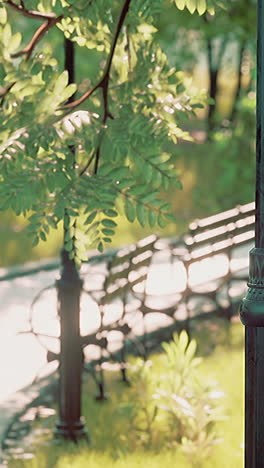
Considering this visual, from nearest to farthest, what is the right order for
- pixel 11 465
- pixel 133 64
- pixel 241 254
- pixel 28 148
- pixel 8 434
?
pixel 28 148
pixel 133 64
pixel 11 465
pixel 8 434
pixel 241 254

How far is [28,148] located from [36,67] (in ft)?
1.76

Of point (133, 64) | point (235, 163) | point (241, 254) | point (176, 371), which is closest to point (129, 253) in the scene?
point (176, 371)

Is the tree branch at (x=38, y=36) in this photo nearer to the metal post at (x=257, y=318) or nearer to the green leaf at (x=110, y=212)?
the green leaf at (x=110, y=212)

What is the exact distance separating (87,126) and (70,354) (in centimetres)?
247

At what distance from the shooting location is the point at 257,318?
4922 mm

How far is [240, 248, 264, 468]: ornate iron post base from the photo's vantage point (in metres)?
4.93

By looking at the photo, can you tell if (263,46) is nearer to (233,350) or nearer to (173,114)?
(173,114)

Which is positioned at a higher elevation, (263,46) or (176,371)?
(263,46)

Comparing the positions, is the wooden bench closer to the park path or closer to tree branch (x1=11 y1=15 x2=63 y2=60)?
the park path

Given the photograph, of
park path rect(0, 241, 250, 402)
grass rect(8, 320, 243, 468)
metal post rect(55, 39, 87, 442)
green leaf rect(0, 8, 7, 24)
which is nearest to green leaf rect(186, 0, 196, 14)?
green leaf rect(0, 8, 7, 24)

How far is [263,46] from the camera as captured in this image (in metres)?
4.80

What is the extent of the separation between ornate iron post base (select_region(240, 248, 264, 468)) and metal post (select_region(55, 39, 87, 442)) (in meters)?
3.12

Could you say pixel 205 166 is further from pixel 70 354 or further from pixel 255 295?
pixel 255 295

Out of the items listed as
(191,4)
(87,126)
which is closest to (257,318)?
(87,126)
